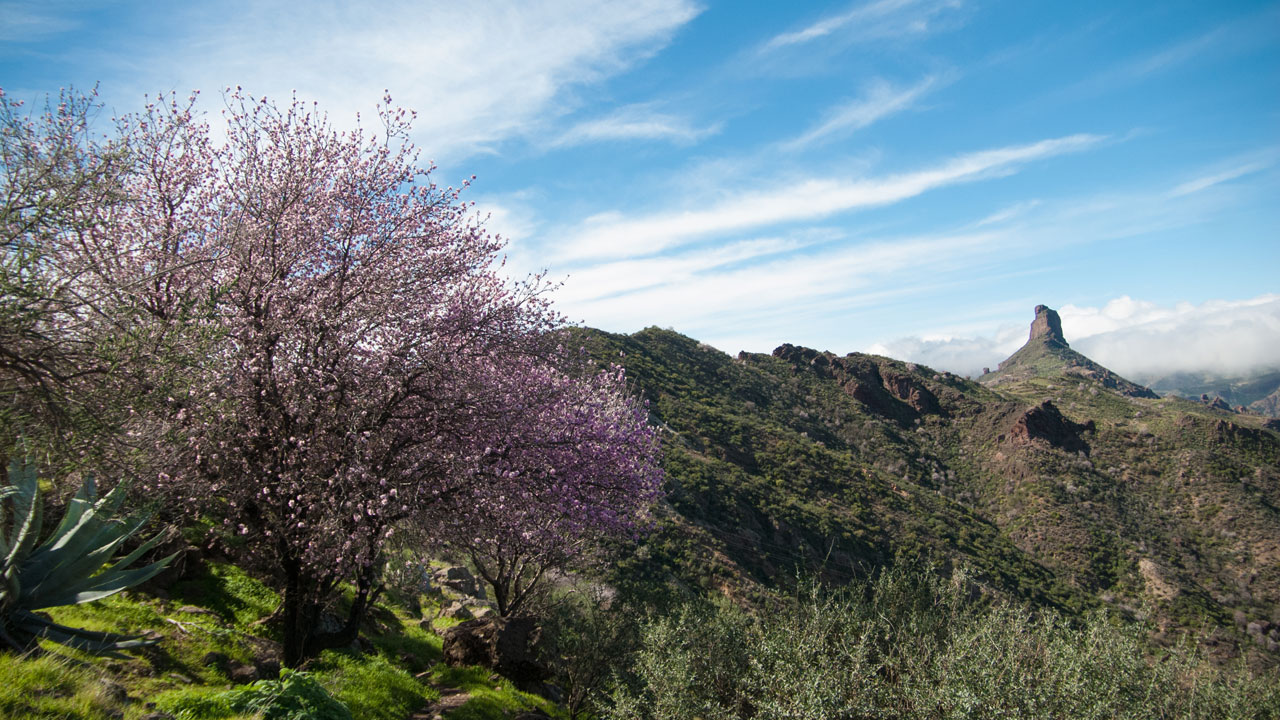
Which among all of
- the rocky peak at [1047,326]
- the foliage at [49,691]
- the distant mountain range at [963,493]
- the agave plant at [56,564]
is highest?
the rocky peak at [1047,326]

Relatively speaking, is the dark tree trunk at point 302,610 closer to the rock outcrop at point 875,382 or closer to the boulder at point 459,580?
the boulder at point 459,580

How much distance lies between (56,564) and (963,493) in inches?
2681

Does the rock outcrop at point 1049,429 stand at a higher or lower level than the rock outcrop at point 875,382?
lower

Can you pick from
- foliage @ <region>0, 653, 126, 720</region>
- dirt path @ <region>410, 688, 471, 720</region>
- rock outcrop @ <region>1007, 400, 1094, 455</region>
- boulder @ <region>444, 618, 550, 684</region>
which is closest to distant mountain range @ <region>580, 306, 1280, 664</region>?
rock outcrop @ <region>1007, 400, 1094, 455</region>

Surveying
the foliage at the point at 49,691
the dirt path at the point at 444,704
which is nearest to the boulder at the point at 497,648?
the dirt path at the point at 444,704

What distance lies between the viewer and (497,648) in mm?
15133

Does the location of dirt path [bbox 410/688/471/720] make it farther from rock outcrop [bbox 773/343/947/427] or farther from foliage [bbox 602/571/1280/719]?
rock outcrop [bbox 773/343/947/427]

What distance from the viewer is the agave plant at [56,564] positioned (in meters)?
6.74

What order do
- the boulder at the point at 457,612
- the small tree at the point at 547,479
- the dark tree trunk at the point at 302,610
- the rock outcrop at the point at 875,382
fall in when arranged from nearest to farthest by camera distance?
1. the small tree at the point at 547,479
2. the dark tree trunk at the point at 302,610
3. the boulder at the point at 457,612
4. the rock outcrop at the point at 875,382

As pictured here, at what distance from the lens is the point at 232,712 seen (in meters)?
6.37

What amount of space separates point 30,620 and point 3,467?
3.05m

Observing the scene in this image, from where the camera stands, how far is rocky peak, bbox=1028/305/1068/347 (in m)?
166

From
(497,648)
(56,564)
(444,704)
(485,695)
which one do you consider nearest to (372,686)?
(444,704)

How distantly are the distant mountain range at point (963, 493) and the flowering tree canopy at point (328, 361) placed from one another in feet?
56.5
